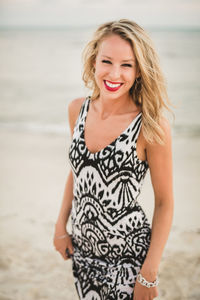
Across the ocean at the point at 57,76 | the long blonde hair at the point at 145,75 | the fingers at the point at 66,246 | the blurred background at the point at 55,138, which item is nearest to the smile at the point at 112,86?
the long blonde hair at the point at 145,75

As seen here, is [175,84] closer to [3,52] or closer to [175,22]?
[175,22]

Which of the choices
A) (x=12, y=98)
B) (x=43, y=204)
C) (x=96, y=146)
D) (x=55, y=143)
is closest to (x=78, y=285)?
(x=96, y=146)

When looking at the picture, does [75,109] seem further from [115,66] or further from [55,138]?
[55,138]

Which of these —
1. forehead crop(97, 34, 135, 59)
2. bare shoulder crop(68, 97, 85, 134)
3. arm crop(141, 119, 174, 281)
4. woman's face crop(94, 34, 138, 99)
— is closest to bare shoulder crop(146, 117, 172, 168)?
arm crop(141, 119, 174, 281)

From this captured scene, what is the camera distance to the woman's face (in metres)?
1.65

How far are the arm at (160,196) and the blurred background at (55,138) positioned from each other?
1323 mm

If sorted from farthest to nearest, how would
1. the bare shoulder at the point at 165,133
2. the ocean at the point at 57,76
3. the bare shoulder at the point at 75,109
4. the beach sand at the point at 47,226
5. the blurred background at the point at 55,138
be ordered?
the ocean at the point at 57,76, the blurred background at the point at 55,138, the beach sand at the point at 47,226, the bare shoulder at the point at 75,109, the bare shoulder at the point at 165,133

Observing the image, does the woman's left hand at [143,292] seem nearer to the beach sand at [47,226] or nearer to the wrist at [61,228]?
the wrist at [61,228]

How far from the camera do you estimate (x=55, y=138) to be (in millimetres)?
9344

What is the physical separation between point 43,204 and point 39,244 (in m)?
1.36

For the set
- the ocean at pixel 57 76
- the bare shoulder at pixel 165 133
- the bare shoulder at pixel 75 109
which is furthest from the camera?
the ocean at pixel 57 76

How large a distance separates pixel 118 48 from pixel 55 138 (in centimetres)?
785

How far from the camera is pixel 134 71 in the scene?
1717 millimetres

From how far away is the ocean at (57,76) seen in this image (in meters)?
11.9
